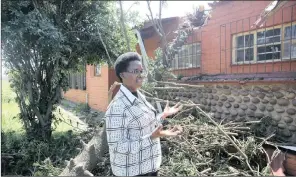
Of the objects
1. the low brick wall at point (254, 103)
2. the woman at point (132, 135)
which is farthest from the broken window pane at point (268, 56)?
the woman at point (132, 135)

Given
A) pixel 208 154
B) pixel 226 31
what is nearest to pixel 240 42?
pixel 226 31

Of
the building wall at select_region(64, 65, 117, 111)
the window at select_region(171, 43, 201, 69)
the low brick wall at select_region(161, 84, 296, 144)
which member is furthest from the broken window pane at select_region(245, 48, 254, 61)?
the building wall at select_region(64, 65, 117, 111)

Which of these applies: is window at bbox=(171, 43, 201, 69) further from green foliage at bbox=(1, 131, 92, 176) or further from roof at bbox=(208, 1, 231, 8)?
green foliage at bbox=(1, 131, 92, 176)

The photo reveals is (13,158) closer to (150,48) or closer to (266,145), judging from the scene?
(266,145)

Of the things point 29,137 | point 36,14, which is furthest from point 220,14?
point 29,137

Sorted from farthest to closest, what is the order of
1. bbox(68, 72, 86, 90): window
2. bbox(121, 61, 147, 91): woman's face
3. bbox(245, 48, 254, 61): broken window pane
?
bbox(68, 72, 86, 90): window < bbox(245, 48, 254, 61): broken window pane < bbox(121, 61, 147, 91): woman's face

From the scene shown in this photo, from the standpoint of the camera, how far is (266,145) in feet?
15.6

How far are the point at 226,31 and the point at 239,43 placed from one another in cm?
65

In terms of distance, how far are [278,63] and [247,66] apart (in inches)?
36.6

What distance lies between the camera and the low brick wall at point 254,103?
5.18 m

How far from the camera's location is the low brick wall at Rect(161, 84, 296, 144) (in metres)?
5.18

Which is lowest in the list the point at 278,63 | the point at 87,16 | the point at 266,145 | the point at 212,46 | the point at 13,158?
Answer: the point at 13,158

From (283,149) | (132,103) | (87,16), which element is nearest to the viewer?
(132,103)

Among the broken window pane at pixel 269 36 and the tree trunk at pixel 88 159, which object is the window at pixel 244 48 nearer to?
the broken window pane at pixel 269 36
